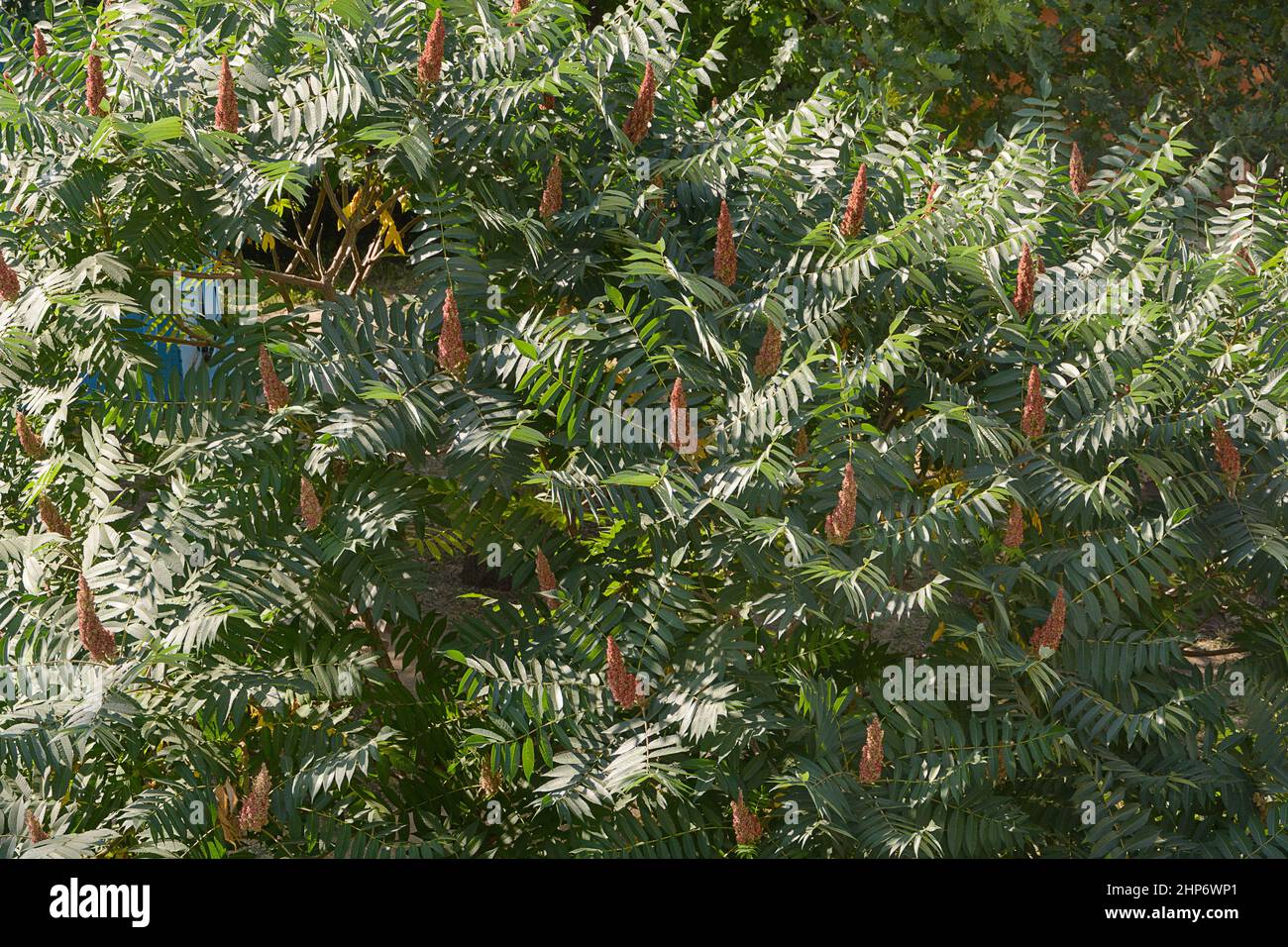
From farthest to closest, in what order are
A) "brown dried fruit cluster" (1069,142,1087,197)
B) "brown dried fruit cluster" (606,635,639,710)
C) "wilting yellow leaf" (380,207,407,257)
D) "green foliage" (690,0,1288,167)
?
1. "green foliage" (690,0,1288,167)
2. "brown dried fruit cluster" (1069,142,1087,197)
3. "wilting yellow leaf" (380,207,407,257)
4. "brown dried fruit cluster" (606,635,639,710)

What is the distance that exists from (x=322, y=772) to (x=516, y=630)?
66 centimetres

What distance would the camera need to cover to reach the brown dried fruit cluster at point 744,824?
364 centimetres

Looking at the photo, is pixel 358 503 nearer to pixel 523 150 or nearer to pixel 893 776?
pixel 523 150

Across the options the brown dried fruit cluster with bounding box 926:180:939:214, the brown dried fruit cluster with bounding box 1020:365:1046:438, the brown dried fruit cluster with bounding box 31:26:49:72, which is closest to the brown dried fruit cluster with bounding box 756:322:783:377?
the brown dried fruit cluster with bounding box 926:180:939:214

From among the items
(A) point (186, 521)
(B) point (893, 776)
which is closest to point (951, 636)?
(B) point (893, 776)

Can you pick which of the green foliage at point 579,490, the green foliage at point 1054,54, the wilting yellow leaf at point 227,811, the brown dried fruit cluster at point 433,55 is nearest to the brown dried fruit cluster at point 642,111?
the green foliage at point 579,490

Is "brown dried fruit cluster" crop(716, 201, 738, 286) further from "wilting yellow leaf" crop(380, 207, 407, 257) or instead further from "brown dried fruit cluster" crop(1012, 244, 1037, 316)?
"wilting yellow leaf" crop(380, 207, 407, 257)

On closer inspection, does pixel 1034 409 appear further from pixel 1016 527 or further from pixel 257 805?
pixel 257 805

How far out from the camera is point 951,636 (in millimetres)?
3990

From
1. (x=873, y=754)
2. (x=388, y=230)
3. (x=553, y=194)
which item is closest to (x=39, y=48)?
(x=388, y=230)

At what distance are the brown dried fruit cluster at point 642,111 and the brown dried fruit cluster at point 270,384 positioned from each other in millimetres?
1259

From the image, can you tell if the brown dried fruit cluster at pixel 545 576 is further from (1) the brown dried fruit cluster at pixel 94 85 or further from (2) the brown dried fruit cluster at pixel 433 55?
(1) the brown dried fruit cluster at pixel 94 85

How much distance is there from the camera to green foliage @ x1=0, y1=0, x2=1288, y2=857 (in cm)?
371

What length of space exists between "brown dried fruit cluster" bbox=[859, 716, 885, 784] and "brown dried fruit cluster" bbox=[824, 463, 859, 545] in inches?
20.0
